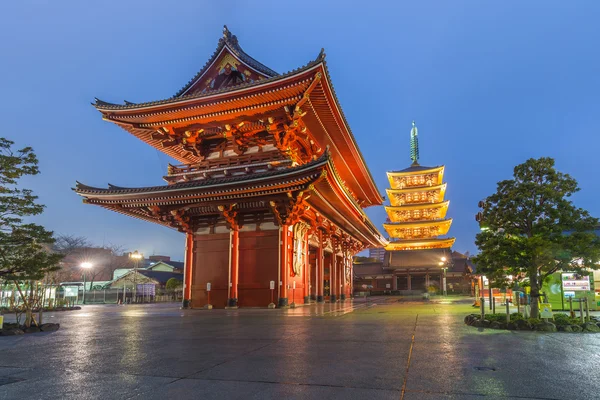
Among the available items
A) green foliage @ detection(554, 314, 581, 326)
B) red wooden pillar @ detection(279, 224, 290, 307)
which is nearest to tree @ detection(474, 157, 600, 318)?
green foliage @ detection(554, 314, 581, 326)

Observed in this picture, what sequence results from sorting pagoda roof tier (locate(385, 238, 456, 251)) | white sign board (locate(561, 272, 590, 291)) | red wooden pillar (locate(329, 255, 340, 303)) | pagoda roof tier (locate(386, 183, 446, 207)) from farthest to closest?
1. pagoda roof tier (locate(386, 183, 446, 207))
2. pagoda roof tier (locate(385, 238, 456, 251))
3. red wooden pillar (locate(329, 255, 340, 303))
4. white sign board (locate(561, 272, 590, 291))

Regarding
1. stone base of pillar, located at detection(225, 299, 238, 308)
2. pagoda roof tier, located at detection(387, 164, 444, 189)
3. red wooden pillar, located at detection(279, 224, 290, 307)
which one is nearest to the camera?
red wooden pillar, located at detection(279, 224, 290, 307)

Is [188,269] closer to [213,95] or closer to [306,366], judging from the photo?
[213,95]

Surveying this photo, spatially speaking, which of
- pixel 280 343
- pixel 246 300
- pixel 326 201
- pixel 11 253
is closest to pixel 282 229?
pixel 326 201

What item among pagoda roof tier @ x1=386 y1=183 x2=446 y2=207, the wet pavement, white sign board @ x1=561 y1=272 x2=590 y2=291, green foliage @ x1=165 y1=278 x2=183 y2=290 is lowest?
green foliage @ x1=165 y1=278 x2=183 y2=290

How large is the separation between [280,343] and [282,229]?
14321mm

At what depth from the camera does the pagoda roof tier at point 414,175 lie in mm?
63938

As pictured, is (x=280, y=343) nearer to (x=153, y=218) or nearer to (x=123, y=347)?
(x=123, y=347)

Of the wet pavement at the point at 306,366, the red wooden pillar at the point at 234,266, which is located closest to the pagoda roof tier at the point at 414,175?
the red wooden pillar at the point at 234,266

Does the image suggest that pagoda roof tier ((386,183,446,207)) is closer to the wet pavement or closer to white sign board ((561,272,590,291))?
white sign board ((561,272,590,291))

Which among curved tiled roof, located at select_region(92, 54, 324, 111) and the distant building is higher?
curved tiled roof, located at select_region(92, 54, 324, 111)

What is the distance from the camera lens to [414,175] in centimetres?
6500

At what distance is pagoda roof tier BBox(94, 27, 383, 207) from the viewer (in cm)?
2089

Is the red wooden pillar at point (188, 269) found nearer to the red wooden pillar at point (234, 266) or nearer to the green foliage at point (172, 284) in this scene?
the red wooden pillar at point (234, 266)
